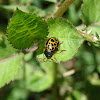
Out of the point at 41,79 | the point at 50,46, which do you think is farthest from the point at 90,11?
the point at 41,79

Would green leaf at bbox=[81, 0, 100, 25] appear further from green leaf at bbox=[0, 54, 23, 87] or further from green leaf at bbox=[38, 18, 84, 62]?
green leaf at bbox=[0, 54, 23, 87]

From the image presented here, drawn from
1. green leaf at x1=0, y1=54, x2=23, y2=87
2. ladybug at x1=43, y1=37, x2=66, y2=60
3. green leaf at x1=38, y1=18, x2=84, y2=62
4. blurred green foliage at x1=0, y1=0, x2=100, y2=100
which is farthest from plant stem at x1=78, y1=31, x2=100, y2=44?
blurred green foliage at x1=0, y1=0, x2=100, y2=100

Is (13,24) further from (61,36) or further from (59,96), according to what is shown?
(59,96)

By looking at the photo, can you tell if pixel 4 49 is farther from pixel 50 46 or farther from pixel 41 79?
pixel 41 79

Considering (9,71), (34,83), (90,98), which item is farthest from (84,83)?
(9,71)

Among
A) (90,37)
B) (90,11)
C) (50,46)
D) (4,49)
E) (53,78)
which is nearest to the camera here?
(90,37)
